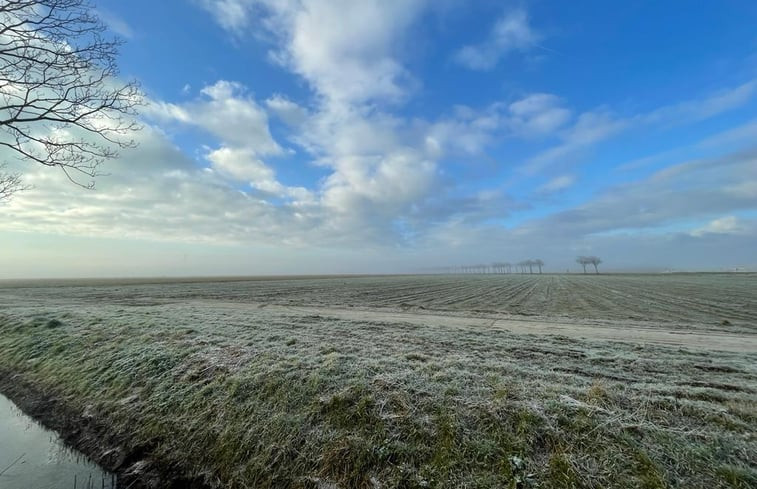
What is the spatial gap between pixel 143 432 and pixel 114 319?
1199 centimetres

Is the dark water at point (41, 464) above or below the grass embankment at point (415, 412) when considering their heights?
below

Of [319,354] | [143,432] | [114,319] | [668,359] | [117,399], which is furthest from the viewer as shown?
[114,319]

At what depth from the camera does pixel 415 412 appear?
20.4ft

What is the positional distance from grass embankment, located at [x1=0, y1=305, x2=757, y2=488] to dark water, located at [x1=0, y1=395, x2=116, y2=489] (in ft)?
2.14

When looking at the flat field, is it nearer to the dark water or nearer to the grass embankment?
the grass embankment

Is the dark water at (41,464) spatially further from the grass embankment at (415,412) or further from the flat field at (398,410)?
the grass embankment at (415,412)

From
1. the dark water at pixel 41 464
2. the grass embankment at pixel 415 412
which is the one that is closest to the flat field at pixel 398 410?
the grass embankment at pixel 415 412

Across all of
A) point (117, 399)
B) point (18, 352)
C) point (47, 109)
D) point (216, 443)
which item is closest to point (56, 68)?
point (47, 109)

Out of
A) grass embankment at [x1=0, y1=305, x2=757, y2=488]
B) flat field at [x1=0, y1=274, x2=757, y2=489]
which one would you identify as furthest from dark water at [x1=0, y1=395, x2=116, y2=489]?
grass embankment at [x1=0, y1=305, x2=757, y2=488]

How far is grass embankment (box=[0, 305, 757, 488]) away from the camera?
16.2 ft

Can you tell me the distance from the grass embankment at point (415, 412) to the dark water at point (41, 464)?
0.65 metres

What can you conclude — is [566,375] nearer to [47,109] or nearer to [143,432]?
[143,432]

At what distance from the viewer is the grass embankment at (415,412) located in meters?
4.95

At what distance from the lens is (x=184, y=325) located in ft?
47.5
